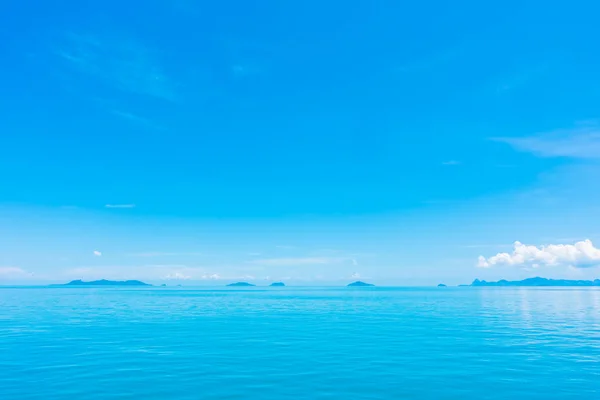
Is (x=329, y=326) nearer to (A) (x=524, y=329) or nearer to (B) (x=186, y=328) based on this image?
(B) (x=186, y=328)

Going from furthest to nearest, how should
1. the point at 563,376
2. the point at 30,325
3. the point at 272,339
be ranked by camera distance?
1. the point at 30,325
2. the point at 272,339
3. the point at 563,376

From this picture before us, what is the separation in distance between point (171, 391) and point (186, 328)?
94.5ft

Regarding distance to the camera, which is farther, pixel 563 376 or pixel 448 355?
pixel 448 355

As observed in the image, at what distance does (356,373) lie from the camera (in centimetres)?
2719

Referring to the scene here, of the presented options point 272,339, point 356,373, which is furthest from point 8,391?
point 272,339

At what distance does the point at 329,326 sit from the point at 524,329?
2315 centimetres

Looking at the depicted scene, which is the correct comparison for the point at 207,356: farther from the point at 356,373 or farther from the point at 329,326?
the point at 329,326

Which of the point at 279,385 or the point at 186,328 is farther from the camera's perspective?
the point at 186,328

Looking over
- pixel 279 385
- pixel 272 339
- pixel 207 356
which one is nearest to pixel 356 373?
pixel 279 385

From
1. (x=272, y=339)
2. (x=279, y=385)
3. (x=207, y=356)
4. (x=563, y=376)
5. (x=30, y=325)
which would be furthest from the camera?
(x=30, y=325)

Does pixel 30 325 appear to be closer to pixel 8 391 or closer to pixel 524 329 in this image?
pixel 8 391

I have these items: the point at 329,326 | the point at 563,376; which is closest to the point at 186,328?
the point at 329,326

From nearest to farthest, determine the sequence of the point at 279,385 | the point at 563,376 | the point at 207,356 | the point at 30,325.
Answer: the point at 279,385 → the point at 563,376 → the point at 207,356 → the point at 30,325

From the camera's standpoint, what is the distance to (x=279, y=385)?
80.3 feet
